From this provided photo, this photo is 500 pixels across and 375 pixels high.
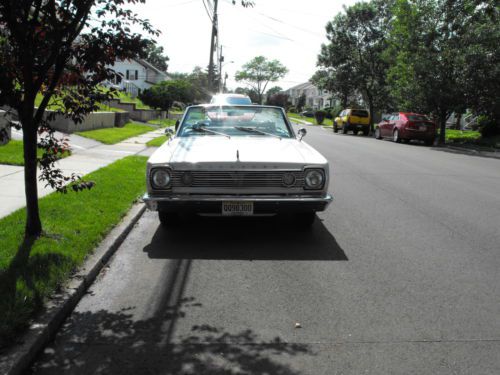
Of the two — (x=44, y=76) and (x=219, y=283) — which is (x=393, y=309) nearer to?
(x=219, y=283)

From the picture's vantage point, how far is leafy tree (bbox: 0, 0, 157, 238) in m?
4.73

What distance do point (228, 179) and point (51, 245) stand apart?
1.87 meters

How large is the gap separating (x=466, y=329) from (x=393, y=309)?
0.56m

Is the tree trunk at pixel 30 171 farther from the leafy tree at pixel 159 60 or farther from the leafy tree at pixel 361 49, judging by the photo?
the leafy tree at pixel 159 60

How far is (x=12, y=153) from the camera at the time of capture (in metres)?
11.3

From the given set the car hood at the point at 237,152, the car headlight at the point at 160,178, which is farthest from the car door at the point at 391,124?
the car headlight at the point at 160,178

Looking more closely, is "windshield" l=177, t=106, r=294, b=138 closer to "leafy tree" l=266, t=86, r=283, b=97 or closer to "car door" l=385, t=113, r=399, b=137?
"car door" l=385, t=113, r=399, b=137

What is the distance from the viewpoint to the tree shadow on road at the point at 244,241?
5488 mm

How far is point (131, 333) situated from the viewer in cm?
359

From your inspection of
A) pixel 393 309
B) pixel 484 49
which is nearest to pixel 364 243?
pixel 393 309

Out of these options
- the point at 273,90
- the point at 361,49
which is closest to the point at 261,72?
the point at 273,90

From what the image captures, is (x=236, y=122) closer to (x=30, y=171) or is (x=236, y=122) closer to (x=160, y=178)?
(x=160, y=178)

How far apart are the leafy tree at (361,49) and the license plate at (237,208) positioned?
37.2m

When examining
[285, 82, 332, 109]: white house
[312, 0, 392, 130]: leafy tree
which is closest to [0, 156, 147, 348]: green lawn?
[312, 0, 392, 130]: leafy tree
